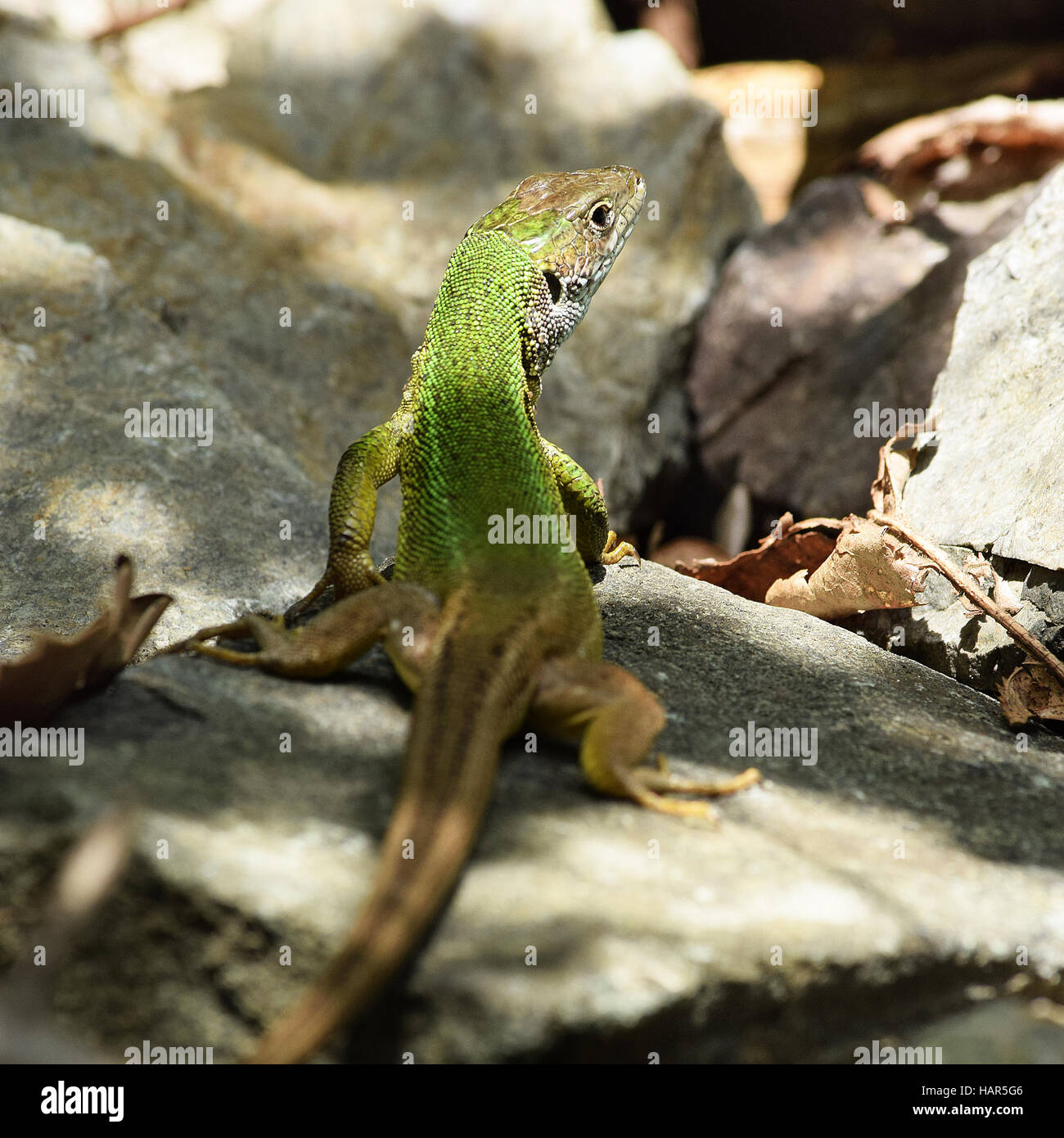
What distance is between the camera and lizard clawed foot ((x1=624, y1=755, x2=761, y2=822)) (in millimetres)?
3061

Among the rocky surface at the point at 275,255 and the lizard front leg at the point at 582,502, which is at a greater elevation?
the rocky surface at the point at 275,255

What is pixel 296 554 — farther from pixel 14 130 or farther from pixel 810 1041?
pixel 14 130

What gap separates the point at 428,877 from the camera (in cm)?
245

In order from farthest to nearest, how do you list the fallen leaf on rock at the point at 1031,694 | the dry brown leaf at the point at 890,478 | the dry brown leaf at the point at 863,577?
1. the dry brown leaf at the point at 890,478
2. the dry brown leaf at the point at 863,577
3. the fallen leaf on rock at the point at 1031,694

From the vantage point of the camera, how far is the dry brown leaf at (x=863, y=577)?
4.59 meters

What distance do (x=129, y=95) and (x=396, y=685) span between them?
5959 millimetres

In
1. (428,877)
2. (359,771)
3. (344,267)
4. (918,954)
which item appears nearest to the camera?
(428,877)

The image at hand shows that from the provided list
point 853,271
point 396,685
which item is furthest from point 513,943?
point 853,271

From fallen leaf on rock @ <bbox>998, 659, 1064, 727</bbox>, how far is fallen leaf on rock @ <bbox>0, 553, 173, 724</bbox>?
10.2ft

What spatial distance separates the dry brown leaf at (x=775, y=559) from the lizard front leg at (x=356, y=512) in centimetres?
181

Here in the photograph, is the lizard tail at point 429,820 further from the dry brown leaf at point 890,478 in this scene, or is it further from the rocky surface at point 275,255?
the dry brown leaf at point 890,478

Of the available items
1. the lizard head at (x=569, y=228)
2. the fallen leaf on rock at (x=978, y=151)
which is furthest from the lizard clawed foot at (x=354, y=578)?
the fallen leaf on rock at (x=978, y=151)

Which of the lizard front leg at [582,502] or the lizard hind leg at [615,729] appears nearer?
the lizard hind leg at [615,729]

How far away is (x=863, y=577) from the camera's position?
15.4ft
